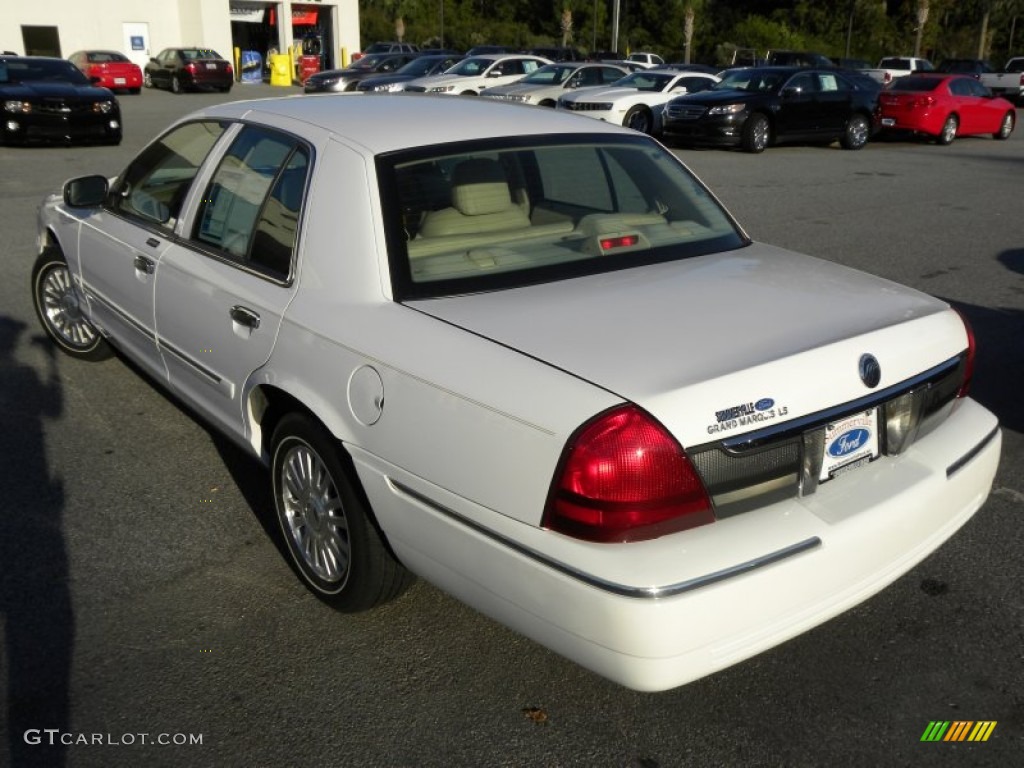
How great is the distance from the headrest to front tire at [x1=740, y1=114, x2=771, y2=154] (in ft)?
51.1

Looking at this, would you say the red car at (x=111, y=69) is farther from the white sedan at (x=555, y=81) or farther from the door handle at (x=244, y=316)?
the door handle at (x=244, y=316)

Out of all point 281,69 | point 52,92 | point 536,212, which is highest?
point 536,212

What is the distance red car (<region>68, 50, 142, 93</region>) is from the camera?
3403 centimetres

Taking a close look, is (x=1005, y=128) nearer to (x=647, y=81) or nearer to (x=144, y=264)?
(x=647, y=81)

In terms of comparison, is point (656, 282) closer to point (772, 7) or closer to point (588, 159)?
point (588, 159)

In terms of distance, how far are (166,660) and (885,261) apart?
7861 mm

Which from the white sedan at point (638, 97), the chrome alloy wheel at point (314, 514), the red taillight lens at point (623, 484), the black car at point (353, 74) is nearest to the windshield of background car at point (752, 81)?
the white sedan at point (638, 97)

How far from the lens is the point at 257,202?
371cm

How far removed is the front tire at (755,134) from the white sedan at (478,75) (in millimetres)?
6951

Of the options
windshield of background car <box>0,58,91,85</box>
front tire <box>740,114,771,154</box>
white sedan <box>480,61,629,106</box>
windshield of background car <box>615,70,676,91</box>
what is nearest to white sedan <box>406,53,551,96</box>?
white sedan <box>480,61,629,106</box>

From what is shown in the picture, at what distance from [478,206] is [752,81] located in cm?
1679

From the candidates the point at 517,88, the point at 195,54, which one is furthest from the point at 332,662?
the point at 195,54

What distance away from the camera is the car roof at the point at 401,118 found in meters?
3.50

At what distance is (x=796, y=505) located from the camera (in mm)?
2654
